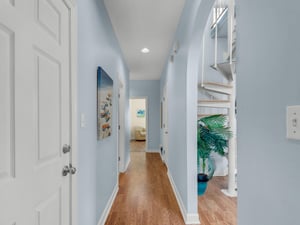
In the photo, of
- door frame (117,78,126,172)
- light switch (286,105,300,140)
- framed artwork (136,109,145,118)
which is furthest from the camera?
framed artwork (136,109,145,118)

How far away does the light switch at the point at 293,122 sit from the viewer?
24.7 inches

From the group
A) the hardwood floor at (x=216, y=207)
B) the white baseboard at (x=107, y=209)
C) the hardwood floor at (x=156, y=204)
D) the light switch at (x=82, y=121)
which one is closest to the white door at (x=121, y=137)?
the hardwood floor at (x=156, y=204)

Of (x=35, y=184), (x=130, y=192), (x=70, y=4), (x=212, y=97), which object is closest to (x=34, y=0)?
(x=70, y=4)

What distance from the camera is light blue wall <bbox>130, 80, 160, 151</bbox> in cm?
716

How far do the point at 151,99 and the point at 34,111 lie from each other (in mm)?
6315

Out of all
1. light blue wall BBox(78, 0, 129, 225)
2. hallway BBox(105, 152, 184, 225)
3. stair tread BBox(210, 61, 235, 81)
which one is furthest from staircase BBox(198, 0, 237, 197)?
light blue wall BBox(78, 0, 129, 225)

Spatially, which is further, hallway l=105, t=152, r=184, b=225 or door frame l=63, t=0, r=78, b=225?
hallway l=105, t=152, r=184, b=225

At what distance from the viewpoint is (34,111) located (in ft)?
3.10

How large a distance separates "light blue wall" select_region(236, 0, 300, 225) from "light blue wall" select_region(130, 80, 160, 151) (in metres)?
6.14

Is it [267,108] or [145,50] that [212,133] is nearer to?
[145,50]

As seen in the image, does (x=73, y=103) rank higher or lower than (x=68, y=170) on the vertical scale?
higher

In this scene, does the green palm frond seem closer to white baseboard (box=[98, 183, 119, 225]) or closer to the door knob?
white baseboard (box=[98, 183, 119, 225])

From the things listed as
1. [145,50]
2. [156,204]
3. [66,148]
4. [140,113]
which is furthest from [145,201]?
[140,113]

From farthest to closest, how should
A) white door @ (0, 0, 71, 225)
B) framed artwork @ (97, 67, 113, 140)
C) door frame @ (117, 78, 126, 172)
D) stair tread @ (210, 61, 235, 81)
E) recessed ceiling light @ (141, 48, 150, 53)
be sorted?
door frame @ (117, 78, 126, 172) < recessed ceiling light @ (141, 48, 150, 53) < stair tread @ (210, 61, 235, 81) < framed artwork @ (97, 67, 113, 140) < white door @ (0, 0, 71, 225)
